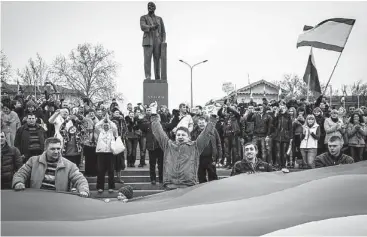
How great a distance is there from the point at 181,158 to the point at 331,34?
20.4 ft

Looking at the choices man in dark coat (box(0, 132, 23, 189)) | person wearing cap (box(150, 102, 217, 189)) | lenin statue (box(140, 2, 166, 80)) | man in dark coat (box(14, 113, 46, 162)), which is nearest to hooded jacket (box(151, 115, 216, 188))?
person wearing cap (box(150, 102, 217, 189))

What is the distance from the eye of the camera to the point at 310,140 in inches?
441

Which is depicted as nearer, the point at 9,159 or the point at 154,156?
the point at 9,159

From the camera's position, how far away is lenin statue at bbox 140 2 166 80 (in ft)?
51.6

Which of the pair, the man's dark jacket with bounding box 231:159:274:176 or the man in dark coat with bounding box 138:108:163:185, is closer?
the man's dark jacket with bounding box 231:159:274:176

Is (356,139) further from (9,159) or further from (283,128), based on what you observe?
(9,159)

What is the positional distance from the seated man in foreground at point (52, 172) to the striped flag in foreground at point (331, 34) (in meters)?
7.26

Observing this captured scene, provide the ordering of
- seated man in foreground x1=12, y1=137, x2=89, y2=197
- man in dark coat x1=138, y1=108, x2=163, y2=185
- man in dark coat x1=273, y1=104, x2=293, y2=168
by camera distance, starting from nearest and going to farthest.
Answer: seated man in foreground x1=12, y1=137, x2=89, y2=197 → man in dark coat x1=138, y1=108, x2=163, y2=185 → man in dark coat x1=273, y1=104, x2=293, y2=168

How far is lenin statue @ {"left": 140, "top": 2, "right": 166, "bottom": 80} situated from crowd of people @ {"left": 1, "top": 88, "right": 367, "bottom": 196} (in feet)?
11.0

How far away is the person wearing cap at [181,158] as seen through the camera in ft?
20.8

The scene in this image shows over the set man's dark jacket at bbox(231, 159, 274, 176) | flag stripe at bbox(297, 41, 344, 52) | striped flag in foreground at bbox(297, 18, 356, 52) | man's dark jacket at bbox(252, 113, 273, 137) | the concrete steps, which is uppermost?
striped flag in foreground at bbox(297, 18, 356, 52)

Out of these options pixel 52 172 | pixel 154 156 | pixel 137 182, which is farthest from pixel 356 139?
pixel 52 172

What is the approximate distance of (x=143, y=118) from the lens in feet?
38.9

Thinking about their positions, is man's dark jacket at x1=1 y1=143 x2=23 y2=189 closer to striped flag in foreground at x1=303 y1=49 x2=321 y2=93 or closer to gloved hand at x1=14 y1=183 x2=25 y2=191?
gloved hand at x1=14 y1=183 x2=25 y2=191
